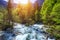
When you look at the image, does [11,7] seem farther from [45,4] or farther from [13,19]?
[45,4]

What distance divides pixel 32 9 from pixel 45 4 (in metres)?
0.20

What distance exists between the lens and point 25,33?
2.22 meters

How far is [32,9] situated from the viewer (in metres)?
2.27

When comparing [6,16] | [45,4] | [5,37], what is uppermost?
[45,4]

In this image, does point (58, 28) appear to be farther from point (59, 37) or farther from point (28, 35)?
point (28, 35)

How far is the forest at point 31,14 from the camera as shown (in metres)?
2.22

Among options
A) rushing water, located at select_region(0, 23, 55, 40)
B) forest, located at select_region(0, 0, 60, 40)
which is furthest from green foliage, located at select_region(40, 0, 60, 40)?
rushing water, located at select_region(0, 23, 55, 40)

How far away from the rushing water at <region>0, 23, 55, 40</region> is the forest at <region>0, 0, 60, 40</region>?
2.3 inches

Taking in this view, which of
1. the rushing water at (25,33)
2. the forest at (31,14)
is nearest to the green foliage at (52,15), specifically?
the forest at (31,14)

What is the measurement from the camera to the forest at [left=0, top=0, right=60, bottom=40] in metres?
2.22

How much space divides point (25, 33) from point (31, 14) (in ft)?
0.93

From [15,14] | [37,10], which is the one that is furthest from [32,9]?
[15,14]

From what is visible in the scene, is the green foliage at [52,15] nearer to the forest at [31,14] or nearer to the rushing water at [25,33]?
the forest at [31,14]

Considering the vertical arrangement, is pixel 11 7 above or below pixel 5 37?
above
